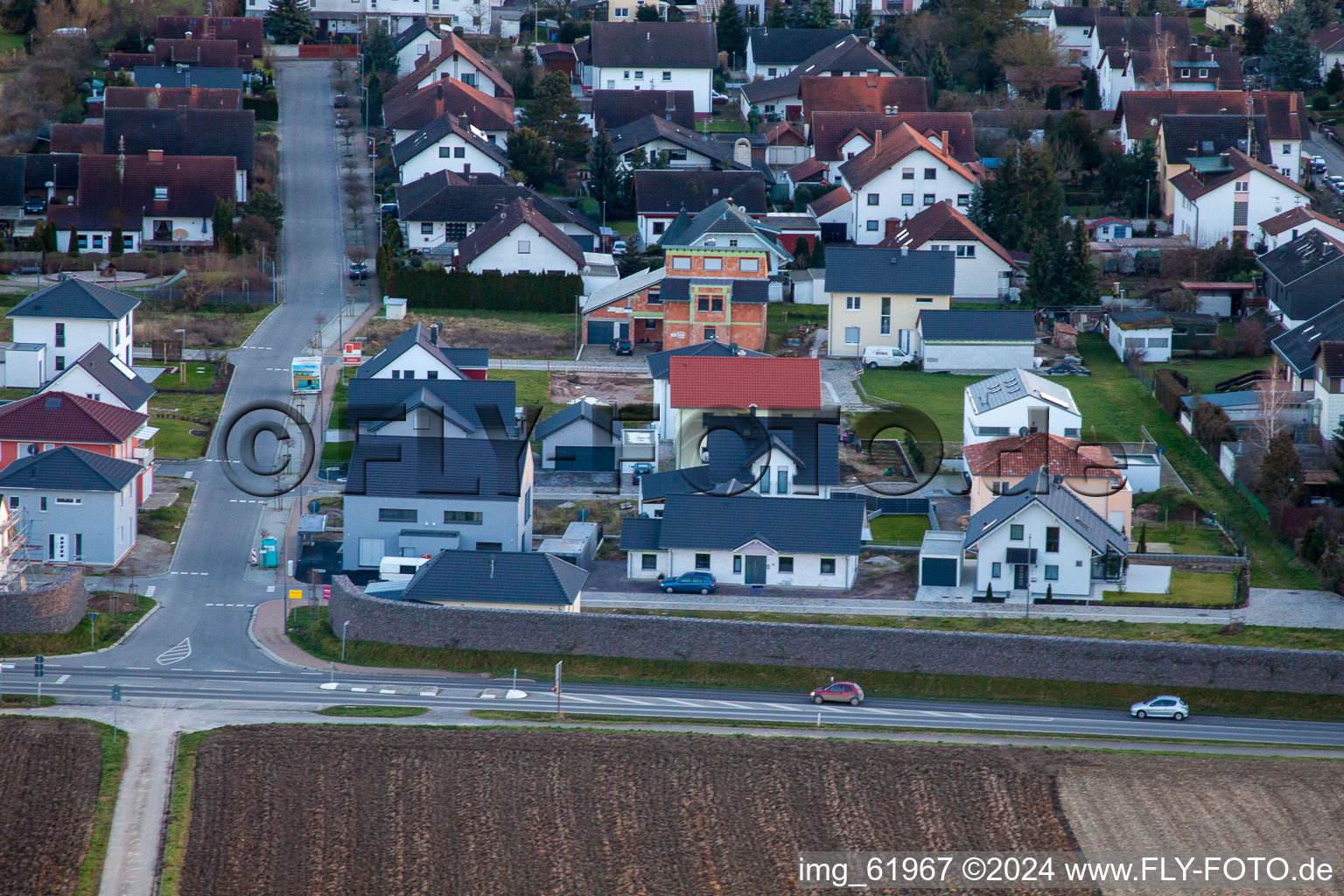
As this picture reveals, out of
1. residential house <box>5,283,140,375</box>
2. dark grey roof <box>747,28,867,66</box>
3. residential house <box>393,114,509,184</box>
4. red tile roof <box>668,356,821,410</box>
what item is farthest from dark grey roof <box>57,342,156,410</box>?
dark grey roof <box>747,28,867,66</box>

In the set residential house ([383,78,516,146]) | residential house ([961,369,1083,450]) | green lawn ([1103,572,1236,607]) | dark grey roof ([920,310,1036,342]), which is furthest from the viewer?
residential house ([383,78,516,146])

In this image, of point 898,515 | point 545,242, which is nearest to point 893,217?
point 545,242

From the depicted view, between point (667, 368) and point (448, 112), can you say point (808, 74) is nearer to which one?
point (448, 112)

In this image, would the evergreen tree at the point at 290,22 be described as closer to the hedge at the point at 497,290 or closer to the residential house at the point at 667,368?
the hedge at the point at 497,290

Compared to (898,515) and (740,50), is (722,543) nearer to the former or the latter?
(898,515)

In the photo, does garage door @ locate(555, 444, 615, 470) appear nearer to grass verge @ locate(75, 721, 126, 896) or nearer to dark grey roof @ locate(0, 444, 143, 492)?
dark grey roof @ locate(0, 444, 143, 492)

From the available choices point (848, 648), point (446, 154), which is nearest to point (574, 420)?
point (848, 648)

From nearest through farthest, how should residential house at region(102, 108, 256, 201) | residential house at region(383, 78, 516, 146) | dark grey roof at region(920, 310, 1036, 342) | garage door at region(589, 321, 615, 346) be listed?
dark grey roof at region(920, 310, 1036, 342) < garage door at region(589, 321, 615, 346) < residential house at region(102, 108, 256, 201) < residential house at region(383, 78, 516, 146)
